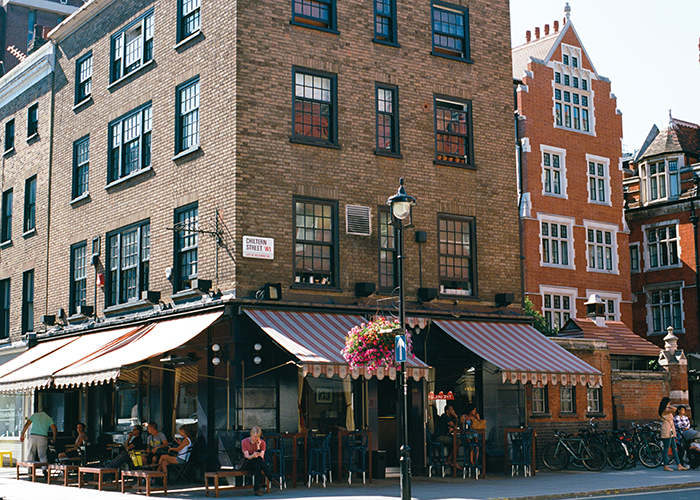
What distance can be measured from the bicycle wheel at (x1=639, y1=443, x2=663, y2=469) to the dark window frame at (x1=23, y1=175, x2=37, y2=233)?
21286 mm

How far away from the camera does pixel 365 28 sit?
22.7 meters

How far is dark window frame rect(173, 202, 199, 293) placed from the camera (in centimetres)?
2159

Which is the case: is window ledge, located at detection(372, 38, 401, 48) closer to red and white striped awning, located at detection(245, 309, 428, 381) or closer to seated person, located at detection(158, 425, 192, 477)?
red and white striped awning, located at detection(245, 309, 428, 381)

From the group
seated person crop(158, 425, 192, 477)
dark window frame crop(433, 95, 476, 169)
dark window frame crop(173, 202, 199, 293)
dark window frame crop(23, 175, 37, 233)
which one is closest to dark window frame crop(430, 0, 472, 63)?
dark window frame crop(433, 95, 476, 169)

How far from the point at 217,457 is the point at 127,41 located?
12825 mm

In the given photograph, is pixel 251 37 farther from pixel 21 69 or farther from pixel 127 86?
pixel 21 69

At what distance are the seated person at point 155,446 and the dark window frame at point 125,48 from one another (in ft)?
34.2

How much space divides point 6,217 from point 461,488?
22.3 meters

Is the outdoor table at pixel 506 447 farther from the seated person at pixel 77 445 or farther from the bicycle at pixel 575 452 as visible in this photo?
the seated person at pixel 77 445

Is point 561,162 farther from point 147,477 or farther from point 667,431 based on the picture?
point 147,477

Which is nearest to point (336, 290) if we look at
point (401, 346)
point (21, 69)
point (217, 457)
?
point (217, 457)

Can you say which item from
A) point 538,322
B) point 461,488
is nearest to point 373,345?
point 461,488

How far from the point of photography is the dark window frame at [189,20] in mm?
22511

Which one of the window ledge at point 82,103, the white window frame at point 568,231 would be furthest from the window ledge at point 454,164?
the white window frame at point 568,231
